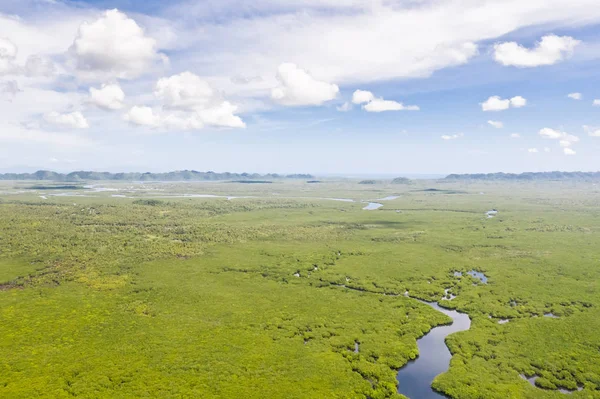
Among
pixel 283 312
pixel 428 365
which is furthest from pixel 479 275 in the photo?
pixel 283 312

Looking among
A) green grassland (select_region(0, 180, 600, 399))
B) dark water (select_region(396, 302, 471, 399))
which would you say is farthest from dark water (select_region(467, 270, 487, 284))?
dark water (select_region(396, 302, 471, 399))

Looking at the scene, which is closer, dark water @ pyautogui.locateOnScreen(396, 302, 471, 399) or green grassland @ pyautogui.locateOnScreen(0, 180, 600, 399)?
dark water @ pyautogui.locateOnScreen(396, 302, 471, 399)

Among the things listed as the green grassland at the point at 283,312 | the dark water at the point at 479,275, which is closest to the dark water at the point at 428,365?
the green grassland at the point at 283,312

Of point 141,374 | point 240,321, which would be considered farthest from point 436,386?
point 141,374

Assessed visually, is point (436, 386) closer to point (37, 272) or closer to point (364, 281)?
point (364, 281)

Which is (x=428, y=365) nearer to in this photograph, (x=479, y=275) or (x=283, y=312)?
(x=283, y=312)

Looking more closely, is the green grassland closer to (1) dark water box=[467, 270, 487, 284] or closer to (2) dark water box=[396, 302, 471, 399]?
(2) dark water box=[396, 302, 471, 399]

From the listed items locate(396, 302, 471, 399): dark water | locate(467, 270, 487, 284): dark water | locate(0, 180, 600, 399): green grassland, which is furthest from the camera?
locate(467, 270, 487, 284): dark water
